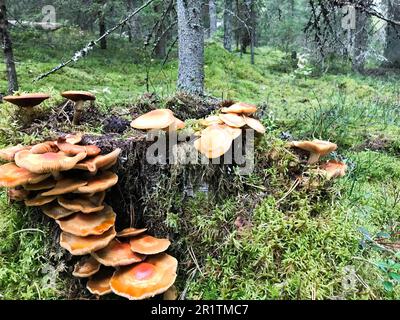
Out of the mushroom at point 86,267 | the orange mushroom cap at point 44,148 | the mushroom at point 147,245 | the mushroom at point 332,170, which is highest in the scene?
the orange mushroom cap at point 44,148

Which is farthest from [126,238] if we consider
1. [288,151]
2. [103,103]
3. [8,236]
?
[103,103]

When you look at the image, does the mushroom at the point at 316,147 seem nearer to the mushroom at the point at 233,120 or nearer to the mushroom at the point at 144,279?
the mushroom at the point at 233,120

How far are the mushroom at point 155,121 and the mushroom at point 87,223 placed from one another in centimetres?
68

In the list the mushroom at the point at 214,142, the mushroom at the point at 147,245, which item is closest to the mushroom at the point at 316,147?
the mushroom at the point at 214,142

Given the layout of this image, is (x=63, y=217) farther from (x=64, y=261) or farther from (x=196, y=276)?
(x=196, y=276)

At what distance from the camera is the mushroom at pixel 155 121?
258 centimetres

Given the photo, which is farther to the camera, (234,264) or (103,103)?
(103,103)

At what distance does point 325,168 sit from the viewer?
285 cm

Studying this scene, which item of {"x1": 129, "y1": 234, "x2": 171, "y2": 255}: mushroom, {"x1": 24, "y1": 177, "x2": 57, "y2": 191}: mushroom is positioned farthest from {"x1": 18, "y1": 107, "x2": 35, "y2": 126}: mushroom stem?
{"x1": 129, "y1": 234, "x2": 171, "y2": 255}: mushroom

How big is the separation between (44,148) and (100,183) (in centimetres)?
49

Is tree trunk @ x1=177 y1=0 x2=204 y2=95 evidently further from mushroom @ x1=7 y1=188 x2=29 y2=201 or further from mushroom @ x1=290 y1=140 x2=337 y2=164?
mushroom @ x1=7 y1=188 x2=29 y2=201

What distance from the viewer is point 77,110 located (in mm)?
3246

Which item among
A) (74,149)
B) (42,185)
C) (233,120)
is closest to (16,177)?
(42,185)
